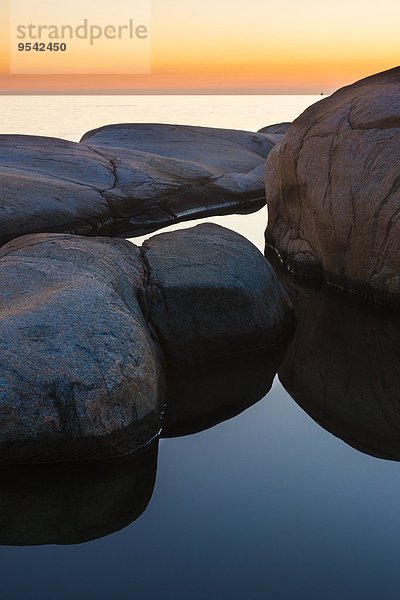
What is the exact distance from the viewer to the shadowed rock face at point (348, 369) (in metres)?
5.15

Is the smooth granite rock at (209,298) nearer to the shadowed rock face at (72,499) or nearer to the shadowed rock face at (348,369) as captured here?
the shadowed rock face at (348,369)

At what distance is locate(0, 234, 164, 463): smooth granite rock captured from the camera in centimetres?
445

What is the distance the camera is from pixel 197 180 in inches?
605

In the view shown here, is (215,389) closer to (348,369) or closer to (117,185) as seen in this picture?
(348,369)

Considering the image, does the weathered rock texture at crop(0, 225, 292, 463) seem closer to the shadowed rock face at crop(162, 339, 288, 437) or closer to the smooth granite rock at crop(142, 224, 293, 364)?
the smooth granite rock at crop(142, 224, 293, 364)

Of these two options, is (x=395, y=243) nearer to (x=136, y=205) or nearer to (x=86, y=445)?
(x=86, y=445)

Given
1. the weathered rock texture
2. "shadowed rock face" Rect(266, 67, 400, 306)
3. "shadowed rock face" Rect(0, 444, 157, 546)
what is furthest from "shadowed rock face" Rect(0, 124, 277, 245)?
"shadowed rock face" Rect(0, 444, 157, 546)

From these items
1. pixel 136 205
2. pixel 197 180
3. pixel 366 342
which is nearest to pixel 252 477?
pixel 366 342

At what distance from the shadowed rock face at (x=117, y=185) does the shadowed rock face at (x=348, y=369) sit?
435cm

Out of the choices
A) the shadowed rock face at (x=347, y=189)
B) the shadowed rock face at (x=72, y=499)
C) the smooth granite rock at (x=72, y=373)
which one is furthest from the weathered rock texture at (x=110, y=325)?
the shadowed rock face at (x=347, y=189)

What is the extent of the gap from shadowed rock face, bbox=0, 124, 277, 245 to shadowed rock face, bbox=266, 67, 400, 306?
3234mm

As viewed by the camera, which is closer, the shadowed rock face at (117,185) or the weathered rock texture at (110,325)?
the weathered rock texture at (110,325)

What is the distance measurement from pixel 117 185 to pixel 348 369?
26.5ft

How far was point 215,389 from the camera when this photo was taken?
581 cm
